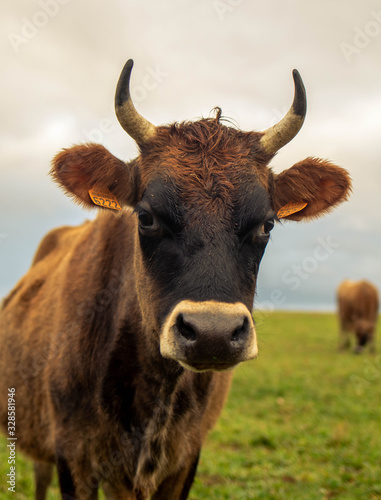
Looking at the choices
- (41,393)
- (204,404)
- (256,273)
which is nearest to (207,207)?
(256,273)

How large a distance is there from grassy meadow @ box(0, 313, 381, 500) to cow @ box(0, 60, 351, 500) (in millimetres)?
964

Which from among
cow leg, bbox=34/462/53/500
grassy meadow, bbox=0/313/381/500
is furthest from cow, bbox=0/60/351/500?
cow leg, bbox=34/462/53/500

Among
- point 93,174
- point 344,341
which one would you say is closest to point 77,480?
point 93,174

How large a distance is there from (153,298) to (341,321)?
2226 cm

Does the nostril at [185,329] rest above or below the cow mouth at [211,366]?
above

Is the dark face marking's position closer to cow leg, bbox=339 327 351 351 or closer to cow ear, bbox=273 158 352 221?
cow ear, bbox=273 158 352 221

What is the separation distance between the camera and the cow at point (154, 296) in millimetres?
2918

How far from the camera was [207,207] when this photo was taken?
3086 millimetres

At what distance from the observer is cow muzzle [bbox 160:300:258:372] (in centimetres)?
259

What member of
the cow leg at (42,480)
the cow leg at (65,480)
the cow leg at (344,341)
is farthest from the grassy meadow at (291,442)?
the cow leg at (344,341)

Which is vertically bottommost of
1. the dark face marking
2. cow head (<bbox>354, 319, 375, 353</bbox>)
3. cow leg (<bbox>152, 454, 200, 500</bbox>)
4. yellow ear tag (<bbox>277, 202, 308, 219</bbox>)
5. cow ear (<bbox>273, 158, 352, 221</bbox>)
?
cow leg (<bbox>152, 454, 200, 500</bbox>)

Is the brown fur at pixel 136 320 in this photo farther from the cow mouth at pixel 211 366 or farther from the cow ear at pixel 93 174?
the cow mouth at pixel 211 366

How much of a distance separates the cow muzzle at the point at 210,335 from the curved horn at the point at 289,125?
1.48 meters

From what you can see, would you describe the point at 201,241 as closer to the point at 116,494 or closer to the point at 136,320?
the point at 136,320
